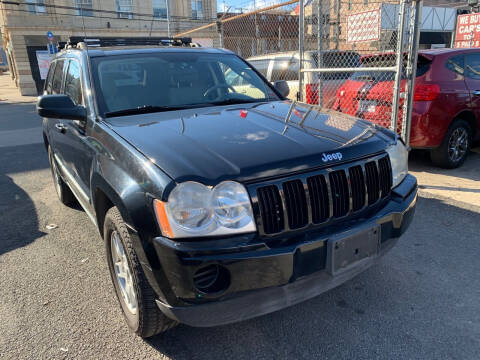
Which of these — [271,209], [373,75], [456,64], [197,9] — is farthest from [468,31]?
[197,9]

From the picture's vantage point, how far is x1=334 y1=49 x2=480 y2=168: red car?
517 centimetres

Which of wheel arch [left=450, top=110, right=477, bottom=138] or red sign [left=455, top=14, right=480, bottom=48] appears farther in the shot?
red sign [left=455, top=14, right=480, bottom=48]

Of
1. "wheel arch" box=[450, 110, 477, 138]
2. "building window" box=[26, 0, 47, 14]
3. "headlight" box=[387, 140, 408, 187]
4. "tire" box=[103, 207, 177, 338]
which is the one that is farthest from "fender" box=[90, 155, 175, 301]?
"building window" box=[26, 0, 47, 14]

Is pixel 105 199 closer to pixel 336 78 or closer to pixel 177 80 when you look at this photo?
pixel 177 80

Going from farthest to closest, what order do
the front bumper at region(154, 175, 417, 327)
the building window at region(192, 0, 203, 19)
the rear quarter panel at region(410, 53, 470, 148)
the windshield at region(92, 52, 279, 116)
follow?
the building window at region(192, 0, 203, 19) → the rear quarter panel at region(410, 53, 470, 148) → the windshield at region(92, 52, 279, 116) → the front bumper at region(154, 175, 417, 327)

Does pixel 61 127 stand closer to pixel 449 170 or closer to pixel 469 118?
pixel 449 170

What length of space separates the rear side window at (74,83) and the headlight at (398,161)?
239 centimetres

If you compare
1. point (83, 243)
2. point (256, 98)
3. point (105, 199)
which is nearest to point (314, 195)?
point (105, 199)

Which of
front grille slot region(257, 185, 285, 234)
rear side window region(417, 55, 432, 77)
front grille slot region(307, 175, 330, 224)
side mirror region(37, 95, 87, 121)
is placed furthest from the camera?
rear side window region(417, 55, 432, 77)

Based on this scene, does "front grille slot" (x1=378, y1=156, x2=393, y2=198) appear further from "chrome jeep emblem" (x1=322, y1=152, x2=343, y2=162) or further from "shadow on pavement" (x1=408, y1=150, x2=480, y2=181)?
"shadow on pavement" (x1=408, y1=150, x2=480, y2=181)

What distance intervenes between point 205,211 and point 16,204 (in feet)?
13.4

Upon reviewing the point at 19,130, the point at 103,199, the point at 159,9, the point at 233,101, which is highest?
the point at 159,9

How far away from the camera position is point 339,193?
2.17 meters

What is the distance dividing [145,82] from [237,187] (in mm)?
1677
